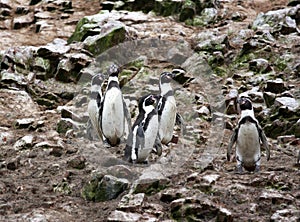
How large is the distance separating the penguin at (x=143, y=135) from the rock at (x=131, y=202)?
3.20ft

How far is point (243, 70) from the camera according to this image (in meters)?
9.02

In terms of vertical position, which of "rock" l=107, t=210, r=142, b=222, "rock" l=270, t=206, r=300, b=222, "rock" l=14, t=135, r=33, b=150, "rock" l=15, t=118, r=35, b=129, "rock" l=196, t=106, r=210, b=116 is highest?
"rock" l=270, t=206, r=300, b=222

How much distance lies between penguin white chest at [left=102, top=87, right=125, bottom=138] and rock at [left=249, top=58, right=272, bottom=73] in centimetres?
338

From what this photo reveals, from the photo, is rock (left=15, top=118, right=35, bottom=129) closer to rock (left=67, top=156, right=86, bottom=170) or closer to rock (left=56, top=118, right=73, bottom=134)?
rock (left=56, top=118, right=73, bottom=134)

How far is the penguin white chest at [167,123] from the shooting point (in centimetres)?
658

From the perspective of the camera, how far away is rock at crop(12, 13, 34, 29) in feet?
40.7

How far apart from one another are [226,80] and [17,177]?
14.4 ft

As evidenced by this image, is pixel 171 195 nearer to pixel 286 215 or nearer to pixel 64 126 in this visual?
pixel 286 215

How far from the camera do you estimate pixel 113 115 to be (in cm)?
617

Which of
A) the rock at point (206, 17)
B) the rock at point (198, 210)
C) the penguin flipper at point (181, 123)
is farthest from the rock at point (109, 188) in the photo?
the rock at point (206, 17)

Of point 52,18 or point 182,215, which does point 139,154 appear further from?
point 52,18

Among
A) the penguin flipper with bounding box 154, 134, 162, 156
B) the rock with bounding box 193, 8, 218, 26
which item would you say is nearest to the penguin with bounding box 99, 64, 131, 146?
the penguin flipper with bounding box 154, 134, 162, 156

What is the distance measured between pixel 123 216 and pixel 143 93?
4161 mm

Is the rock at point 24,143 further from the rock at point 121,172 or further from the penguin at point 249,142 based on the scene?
the penguin at point 249,142
